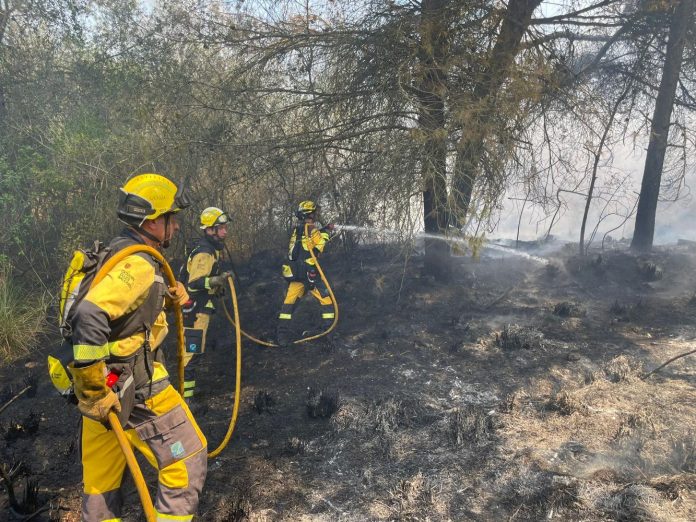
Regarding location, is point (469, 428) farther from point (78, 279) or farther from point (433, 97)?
point (433, 97)

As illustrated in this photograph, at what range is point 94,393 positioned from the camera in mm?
2174

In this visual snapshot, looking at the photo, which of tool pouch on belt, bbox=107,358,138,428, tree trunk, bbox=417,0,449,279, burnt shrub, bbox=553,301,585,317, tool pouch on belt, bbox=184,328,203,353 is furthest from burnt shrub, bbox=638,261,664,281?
tool pouch on belt, bbox=107,358,138,428

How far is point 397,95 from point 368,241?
169 inches

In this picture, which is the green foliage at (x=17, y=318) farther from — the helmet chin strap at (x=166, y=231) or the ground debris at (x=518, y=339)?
the ground debris at (x=518, y=339)

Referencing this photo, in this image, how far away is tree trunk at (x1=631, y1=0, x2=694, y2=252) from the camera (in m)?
7.95

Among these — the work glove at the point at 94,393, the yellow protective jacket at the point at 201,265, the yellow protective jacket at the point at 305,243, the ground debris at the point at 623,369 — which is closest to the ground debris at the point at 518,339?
the ground debris at the point at 623,369

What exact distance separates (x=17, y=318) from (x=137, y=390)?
5445 mm

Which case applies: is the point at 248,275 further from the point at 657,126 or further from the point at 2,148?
Result: the point at 657,126

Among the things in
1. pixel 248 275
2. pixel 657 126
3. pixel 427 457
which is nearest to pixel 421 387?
pixel 427 457

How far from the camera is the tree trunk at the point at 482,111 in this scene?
5.28 meters

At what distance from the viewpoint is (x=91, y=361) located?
211 cm

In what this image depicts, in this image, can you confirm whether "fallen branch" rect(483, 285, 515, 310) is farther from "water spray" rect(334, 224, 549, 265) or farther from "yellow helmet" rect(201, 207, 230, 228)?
"yellow helmet" rect(201, 207, 230, 228)

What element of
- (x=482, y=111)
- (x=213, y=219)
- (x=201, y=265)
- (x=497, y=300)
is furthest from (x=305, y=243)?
(x=497, y=300)

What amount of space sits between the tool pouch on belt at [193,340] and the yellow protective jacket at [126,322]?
275 cm
